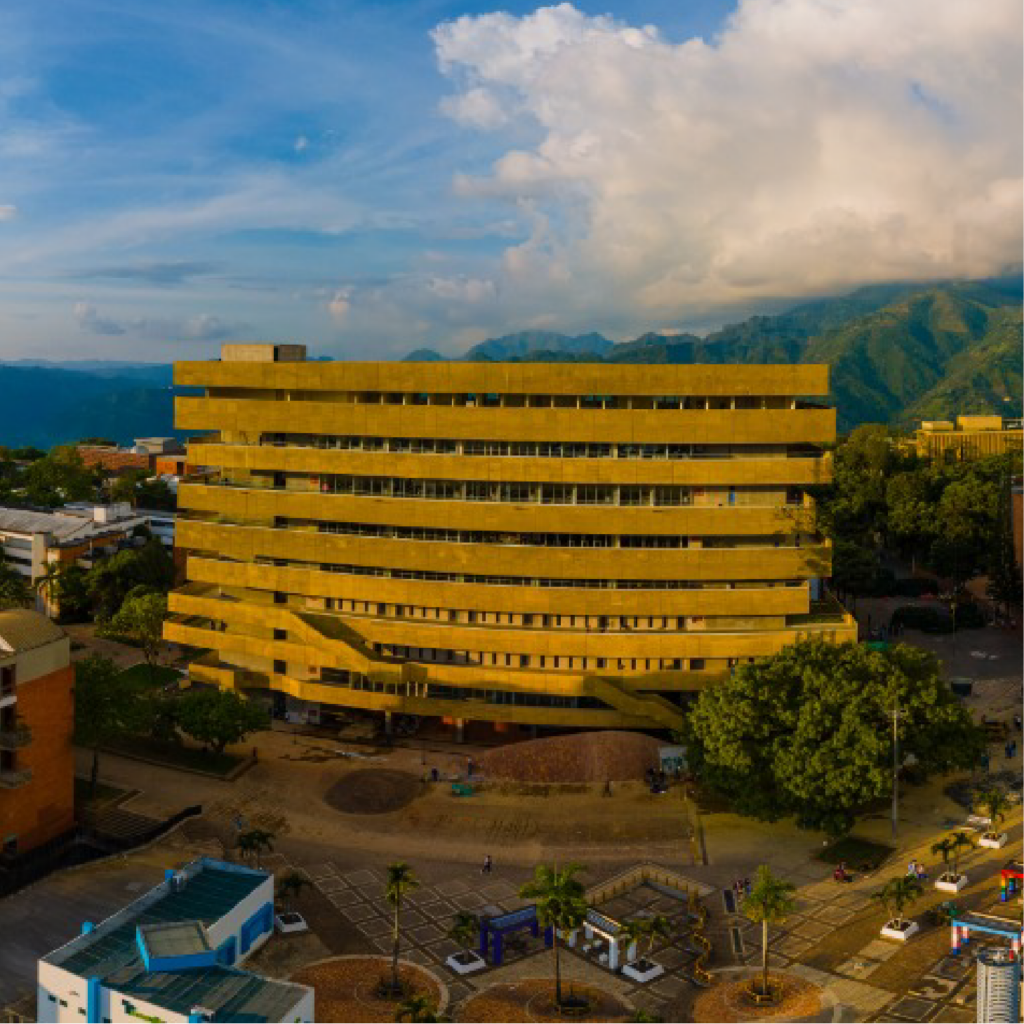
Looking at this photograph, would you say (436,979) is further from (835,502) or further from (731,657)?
(835,502)

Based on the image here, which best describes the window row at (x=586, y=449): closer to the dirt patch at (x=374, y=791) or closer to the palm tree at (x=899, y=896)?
the dirt patch at (x=374, y=791)

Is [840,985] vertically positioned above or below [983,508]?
below

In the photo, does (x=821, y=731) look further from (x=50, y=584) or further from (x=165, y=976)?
(x=50, y=584)

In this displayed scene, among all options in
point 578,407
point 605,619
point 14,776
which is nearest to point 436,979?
point 14,776

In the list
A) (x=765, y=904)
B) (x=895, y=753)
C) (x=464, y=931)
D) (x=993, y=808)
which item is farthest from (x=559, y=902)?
(x=993, y=808)

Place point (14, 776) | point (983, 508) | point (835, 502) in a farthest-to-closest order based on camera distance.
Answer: point (835, 502), point (983, 508), point (14, 776)

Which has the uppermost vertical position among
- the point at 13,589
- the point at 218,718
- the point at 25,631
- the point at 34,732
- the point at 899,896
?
the point at 25,631
